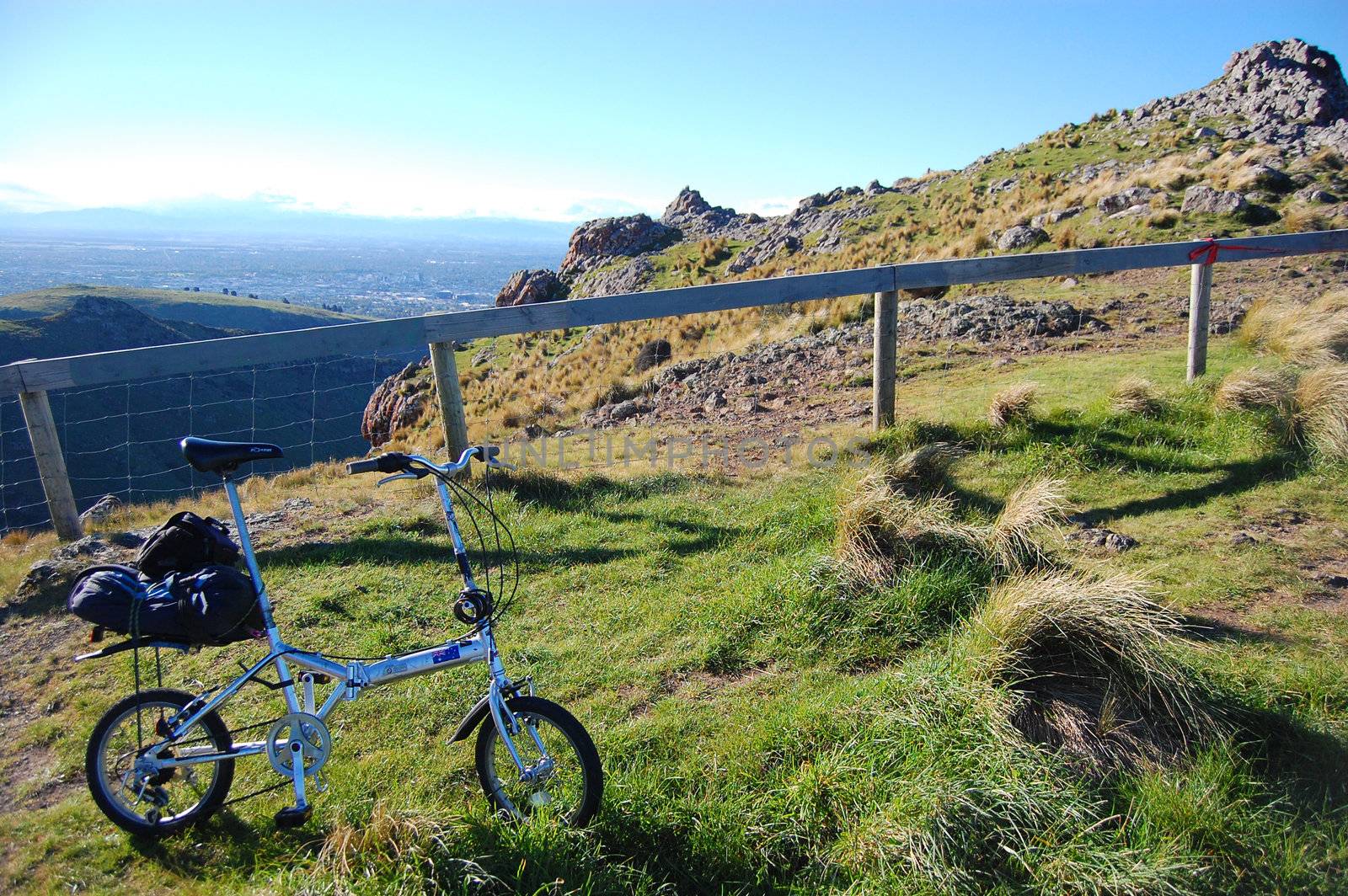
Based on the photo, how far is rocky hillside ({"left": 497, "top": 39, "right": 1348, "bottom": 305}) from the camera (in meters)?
18.8

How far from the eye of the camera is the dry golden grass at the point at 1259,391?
22.4 feet

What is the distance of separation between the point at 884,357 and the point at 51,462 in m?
6.82

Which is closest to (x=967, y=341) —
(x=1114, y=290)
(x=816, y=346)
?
(x=816, y=346)

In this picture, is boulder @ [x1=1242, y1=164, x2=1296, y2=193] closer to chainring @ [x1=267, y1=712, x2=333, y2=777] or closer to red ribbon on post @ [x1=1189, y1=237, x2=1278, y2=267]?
red ribbon on post @ [x1=1189, y1=237, x2=1278, y2=267]

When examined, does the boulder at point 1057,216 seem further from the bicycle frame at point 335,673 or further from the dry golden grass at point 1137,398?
the bicycle frame at point 335,673

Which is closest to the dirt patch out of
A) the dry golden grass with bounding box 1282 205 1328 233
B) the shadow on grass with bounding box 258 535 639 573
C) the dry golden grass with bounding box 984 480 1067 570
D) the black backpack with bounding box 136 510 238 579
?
the shadow on grass with bounding box 258 535 639 573

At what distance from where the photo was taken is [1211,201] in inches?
720

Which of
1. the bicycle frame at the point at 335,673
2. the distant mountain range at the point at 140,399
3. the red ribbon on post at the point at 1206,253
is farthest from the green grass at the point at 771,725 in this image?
the distant mountain range at the point at 140,399

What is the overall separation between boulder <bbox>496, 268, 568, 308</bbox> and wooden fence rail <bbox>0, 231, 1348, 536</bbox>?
3742 cm

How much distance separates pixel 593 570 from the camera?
17.6 ft

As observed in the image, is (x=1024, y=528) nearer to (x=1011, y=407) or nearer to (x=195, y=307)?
(x=1011, y=407)

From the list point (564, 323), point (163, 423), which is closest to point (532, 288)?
point (163, 423)

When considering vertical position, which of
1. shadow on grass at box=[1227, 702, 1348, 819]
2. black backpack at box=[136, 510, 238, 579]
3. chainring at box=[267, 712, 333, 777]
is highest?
black backpack at box=[136, 510, 238, 579]

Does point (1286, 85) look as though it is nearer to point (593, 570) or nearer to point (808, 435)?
point (808, 435)
